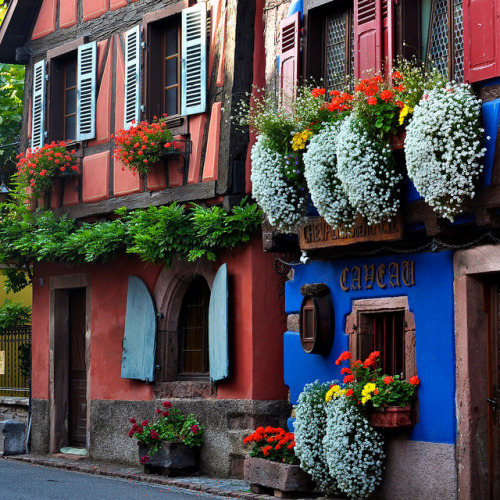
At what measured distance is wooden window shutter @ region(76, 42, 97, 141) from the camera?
46.5ft

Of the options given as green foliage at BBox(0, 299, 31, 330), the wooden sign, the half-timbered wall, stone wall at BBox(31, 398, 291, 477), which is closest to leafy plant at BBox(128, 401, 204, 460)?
stone wall at BBox(31, 398, 291, 477)

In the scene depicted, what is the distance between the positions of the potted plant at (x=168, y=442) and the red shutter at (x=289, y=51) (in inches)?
156

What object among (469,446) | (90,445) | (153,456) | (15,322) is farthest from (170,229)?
(15,322)

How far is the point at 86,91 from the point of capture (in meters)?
14.3

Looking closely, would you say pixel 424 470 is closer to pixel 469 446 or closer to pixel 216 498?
pixel 469 446

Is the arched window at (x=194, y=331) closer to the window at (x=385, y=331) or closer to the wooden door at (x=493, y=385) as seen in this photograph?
the window at (x=385, y=331)

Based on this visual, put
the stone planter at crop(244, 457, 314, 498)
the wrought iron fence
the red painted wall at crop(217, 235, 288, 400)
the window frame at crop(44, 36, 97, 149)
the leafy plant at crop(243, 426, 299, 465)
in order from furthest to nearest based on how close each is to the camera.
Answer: the wrought iron fence
the window frame at crop(44, 36, 97, 149)
the red painted wall at crop(217, 235, 288, 400)
the leafy plant at crop(243, 426, 299, 465)
the stone planter at crop(244, 457, 314, 498)

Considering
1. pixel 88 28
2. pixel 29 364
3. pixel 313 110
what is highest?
pixel 88 28

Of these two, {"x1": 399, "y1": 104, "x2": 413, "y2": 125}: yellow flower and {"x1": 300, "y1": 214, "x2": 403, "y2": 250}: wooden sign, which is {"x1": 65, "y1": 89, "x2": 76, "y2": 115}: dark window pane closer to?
{"x1": 300, "y1": 214, "x2": 403, "y2": 250}: wooden sign

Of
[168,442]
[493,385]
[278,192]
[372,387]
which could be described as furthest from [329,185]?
[168,442]

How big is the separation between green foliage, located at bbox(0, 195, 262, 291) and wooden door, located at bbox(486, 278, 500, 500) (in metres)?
3.29

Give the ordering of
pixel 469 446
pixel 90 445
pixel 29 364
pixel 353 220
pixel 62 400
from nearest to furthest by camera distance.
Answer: pixel 469 446, pixel 353 220, pixel 90 445, pixel 62 400, pixel 29 364

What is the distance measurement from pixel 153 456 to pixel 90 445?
2.20m

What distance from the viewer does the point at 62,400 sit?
15.1 meters
